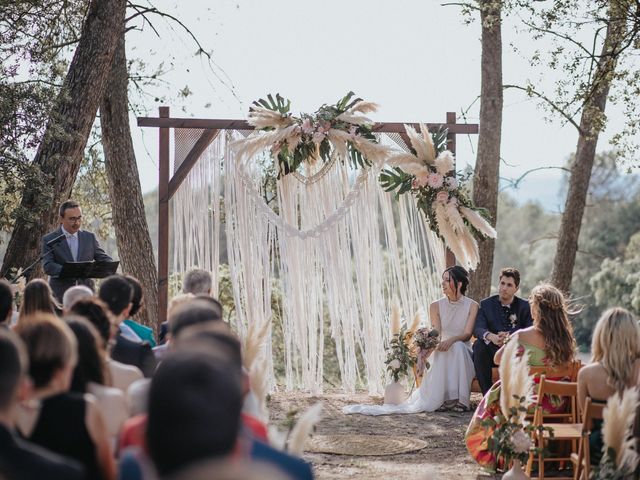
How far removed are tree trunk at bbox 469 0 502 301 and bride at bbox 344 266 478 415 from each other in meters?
2.66

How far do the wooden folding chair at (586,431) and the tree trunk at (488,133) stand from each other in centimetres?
669

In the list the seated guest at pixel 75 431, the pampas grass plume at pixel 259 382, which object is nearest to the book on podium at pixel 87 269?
the pampas grass plume at pixel 259 382

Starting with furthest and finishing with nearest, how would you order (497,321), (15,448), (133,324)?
(497,321) → (133,324) → (15,448)

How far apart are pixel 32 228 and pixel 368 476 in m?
4.63

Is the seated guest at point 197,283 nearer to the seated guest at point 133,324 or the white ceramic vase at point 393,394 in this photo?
the seated guest at point 133,324

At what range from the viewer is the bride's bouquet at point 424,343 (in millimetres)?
9219

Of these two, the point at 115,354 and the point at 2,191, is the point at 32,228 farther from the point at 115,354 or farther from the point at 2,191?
the point at 115,354

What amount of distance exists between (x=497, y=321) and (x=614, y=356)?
4233 millimetres

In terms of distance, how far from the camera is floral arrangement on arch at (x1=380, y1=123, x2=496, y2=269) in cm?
960

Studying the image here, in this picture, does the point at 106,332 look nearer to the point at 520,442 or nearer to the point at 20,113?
the point at 520,442

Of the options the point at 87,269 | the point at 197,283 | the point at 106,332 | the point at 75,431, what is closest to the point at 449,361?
the point at 87,269

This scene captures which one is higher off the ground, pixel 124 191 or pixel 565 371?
pixel 124 191

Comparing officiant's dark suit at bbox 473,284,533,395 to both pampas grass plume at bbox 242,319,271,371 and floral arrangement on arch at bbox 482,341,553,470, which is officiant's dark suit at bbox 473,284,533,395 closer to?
floral arrangement on arch at bbox 482,341,553,470

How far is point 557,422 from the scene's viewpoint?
6.55m
